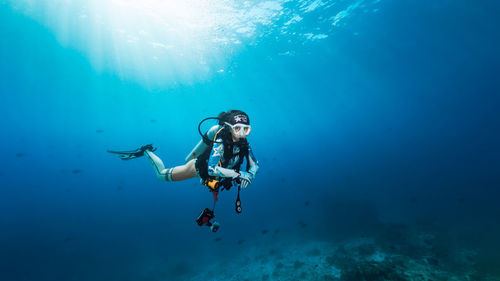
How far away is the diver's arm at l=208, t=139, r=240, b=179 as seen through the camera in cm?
304

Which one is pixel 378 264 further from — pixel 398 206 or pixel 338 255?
pixel 398 206

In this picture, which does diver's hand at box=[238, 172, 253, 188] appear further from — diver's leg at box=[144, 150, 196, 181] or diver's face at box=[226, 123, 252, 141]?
diver's leg at box=[144, 150, 196, 181]

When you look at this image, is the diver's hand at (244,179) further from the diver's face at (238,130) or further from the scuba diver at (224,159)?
the diver's face at (238,130)

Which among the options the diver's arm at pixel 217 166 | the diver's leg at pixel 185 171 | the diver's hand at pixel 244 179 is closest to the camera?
the diver's arm at pixel 217 166

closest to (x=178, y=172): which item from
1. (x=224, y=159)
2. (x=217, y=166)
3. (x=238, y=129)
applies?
(x=224, y=159)

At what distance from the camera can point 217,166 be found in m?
3.15

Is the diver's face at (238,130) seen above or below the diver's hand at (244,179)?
above

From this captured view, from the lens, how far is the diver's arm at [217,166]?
304 centimetres

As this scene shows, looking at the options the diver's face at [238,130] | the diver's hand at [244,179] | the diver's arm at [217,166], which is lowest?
the diver's hand at [244,179]

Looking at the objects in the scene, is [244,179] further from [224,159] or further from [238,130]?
[238,130]

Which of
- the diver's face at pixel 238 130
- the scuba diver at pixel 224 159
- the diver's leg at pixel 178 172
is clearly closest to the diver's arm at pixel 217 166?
the scuba diver at pixel 224 159

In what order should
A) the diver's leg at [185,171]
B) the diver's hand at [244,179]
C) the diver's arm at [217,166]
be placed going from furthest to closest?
the diver's leg at [185,171], the diver's hand at [244,179], the diver's arm at [217,166]

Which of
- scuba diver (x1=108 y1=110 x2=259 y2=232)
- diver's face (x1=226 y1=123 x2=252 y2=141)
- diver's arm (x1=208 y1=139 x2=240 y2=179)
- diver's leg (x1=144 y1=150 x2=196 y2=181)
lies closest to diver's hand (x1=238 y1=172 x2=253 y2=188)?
scuba diver (x1=108 y1=110 x2=259 y2=232)

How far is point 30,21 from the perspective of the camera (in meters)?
16.0
